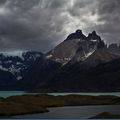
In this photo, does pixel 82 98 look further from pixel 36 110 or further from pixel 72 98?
pixel 36 110

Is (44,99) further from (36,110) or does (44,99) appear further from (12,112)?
(12,112)

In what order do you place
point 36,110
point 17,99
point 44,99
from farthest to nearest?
point 44,99, point 17,99, point 36,110

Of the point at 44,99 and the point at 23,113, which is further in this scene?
the point at 44,99

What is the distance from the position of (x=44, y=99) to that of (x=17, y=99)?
15292 mm

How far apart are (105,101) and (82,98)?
13240 millimetres

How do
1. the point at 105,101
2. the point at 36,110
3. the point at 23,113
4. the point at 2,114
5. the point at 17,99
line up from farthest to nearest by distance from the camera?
the point at 105,101 → the point at 17,99 → the point at 36,110 → the point at 23,113 → the point at 2,114

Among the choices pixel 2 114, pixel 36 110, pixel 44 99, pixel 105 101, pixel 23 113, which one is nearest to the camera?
pixel 2 114

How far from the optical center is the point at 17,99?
512ft

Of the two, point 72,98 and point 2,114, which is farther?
point 72,98

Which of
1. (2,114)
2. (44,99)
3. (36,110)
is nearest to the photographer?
(2,114)

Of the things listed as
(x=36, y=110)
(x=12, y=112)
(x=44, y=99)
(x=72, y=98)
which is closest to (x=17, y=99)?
(x=44, y=99)

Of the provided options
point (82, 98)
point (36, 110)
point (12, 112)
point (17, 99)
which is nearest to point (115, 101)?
point (82, 98)

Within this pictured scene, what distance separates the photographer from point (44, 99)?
545ft

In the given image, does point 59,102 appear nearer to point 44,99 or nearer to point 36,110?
point 44,99
